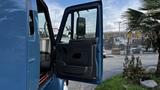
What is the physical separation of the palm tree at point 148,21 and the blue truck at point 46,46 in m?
8.61

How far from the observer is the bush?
538 inches

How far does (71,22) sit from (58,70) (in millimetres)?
775

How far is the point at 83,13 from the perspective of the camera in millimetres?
5664

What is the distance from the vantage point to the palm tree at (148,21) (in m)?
14.5

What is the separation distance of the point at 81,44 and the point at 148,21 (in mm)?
9671

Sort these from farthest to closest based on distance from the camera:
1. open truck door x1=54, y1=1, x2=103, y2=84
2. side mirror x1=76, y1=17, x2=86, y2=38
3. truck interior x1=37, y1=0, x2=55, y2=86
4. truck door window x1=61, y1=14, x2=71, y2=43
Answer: truck door window x1=61, y1=14, x2=71, y2=43 < truck interior x1=37, y1=0, x2=55, y2=86 < side mirror x1=76, y1=17, x2=86, y2=38 < open truck door x1=54, y1=1, x2=103, y2=84

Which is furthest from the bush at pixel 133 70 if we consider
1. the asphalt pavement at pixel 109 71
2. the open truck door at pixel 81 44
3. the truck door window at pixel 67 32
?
the open truck door at pixel 81 44

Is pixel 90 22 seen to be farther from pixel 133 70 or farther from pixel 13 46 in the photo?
pixel 133 70

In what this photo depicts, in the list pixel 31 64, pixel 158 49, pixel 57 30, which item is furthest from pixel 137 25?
pixel 31 64

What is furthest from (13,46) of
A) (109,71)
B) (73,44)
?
(109,71)

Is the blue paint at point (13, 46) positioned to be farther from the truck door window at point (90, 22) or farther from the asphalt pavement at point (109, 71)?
the asphalt pavement at point (109, 71)

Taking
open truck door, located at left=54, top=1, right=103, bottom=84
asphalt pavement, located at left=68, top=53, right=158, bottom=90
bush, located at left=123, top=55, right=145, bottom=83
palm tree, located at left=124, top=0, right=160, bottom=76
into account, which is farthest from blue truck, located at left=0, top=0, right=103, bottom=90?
palm tree, located at left=124, top=0, right=160, bottom=76

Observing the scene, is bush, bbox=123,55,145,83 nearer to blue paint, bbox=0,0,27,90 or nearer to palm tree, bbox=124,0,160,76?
palm tree, bbox=124,0,160,76

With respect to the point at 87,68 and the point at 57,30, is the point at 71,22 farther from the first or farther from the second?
the point at 87,68
